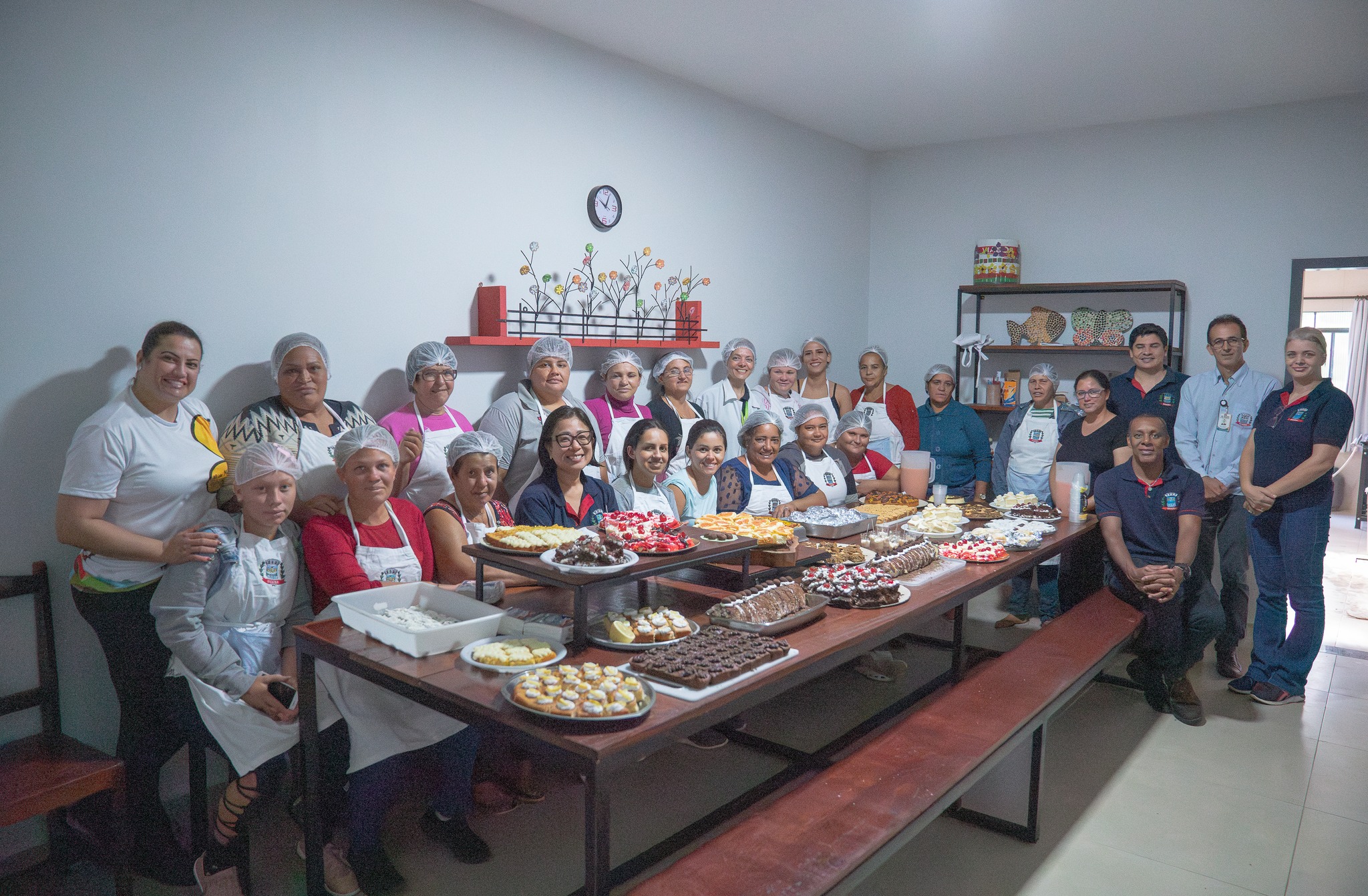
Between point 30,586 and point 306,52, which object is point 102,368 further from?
point 306,52

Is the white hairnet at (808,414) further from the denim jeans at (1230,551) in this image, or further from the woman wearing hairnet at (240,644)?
the woman wearing hairnet at (240,644)

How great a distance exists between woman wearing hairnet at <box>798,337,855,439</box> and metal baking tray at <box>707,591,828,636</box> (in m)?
3.41

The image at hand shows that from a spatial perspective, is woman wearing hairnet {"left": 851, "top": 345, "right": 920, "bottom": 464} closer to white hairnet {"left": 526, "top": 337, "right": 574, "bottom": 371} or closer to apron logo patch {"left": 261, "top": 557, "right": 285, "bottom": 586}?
white hairnet {"left": 526, "top": 337, "right": 574, "bottom": 371}

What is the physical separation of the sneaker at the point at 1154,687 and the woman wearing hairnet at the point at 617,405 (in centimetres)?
281

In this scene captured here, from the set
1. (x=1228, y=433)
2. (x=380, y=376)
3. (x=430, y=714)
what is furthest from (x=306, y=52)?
(x=1228, y=433)

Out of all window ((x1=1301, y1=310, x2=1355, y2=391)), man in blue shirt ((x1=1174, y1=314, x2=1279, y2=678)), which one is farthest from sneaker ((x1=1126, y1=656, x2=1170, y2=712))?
window ((x1=1301, y1=310, x2=1355, y2=391))

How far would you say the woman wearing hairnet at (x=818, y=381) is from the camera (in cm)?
615

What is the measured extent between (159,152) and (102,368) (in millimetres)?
839

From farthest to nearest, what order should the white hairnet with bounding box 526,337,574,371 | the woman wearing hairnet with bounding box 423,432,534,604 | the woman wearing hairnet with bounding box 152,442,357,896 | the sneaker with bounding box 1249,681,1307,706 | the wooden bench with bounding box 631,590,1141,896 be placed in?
1. the sneaker with bounding box 1249,681,1307,706
2. the white hairnet with bounding box 526,337,574,371
3. the woman wearing hairnet with bounding box 423,432,534,604
4. the woman wearing hairnet with bounding box 152,442,357,896
5. the wooden bench with bounding box 631,590,1141,896

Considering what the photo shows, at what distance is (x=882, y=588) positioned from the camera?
9.55 ft

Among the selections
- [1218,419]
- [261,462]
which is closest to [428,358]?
[261,462]

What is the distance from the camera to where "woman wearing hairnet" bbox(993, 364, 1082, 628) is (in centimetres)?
561

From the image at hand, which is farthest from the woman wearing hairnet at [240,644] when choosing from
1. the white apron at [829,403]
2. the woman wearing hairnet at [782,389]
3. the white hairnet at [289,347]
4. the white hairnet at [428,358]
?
the white apron at [829,403]

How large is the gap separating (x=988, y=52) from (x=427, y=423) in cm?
384
